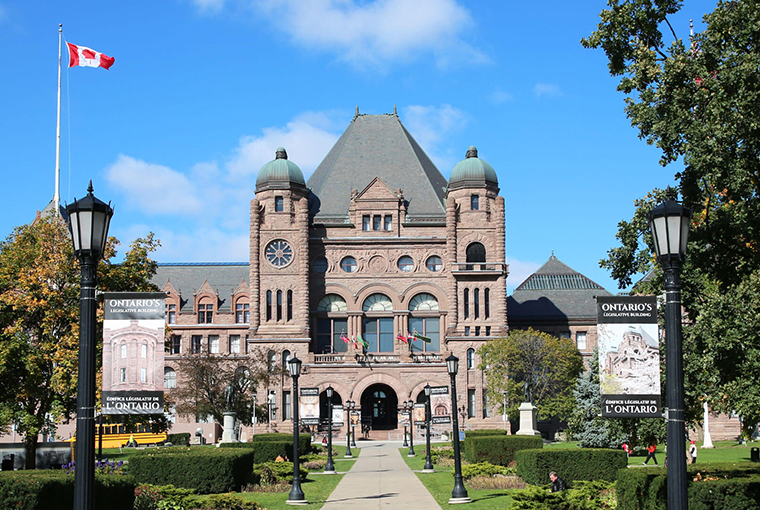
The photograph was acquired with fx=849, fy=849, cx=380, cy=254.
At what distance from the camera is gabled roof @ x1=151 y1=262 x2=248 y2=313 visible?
295 feet

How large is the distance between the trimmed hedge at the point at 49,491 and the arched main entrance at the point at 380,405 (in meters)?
62.1

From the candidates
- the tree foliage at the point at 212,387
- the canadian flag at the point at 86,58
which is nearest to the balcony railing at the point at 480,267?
the tree foliage at the point at 212,387

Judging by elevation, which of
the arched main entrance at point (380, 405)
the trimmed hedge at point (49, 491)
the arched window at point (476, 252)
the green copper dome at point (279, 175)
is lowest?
the arched main entrance at point (380, 405)

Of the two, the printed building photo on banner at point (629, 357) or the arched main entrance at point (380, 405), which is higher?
the printed building photo on banner at point (629, 357)

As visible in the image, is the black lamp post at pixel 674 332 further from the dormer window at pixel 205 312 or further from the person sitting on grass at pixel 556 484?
the dormer window at pixel 205 312

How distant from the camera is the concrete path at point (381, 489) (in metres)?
25.1

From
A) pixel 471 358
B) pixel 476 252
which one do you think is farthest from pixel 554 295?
pixel 471 358

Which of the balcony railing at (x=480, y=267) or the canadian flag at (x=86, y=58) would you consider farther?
the balcony railing at (x=480, y=267)

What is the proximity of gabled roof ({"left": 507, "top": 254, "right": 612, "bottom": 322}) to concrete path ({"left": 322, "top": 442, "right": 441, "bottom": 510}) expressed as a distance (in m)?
43.1

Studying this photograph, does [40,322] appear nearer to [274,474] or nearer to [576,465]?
[274,474]

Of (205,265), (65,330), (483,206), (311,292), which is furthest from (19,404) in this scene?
(205,265)

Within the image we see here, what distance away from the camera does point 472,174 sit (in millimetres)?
78812

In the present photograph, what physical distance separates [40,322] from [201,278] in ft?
182

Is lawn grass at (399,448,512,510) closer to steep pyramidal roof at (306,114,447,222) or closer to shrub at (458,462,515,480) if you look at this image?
shrub at (458,462,515,480)
